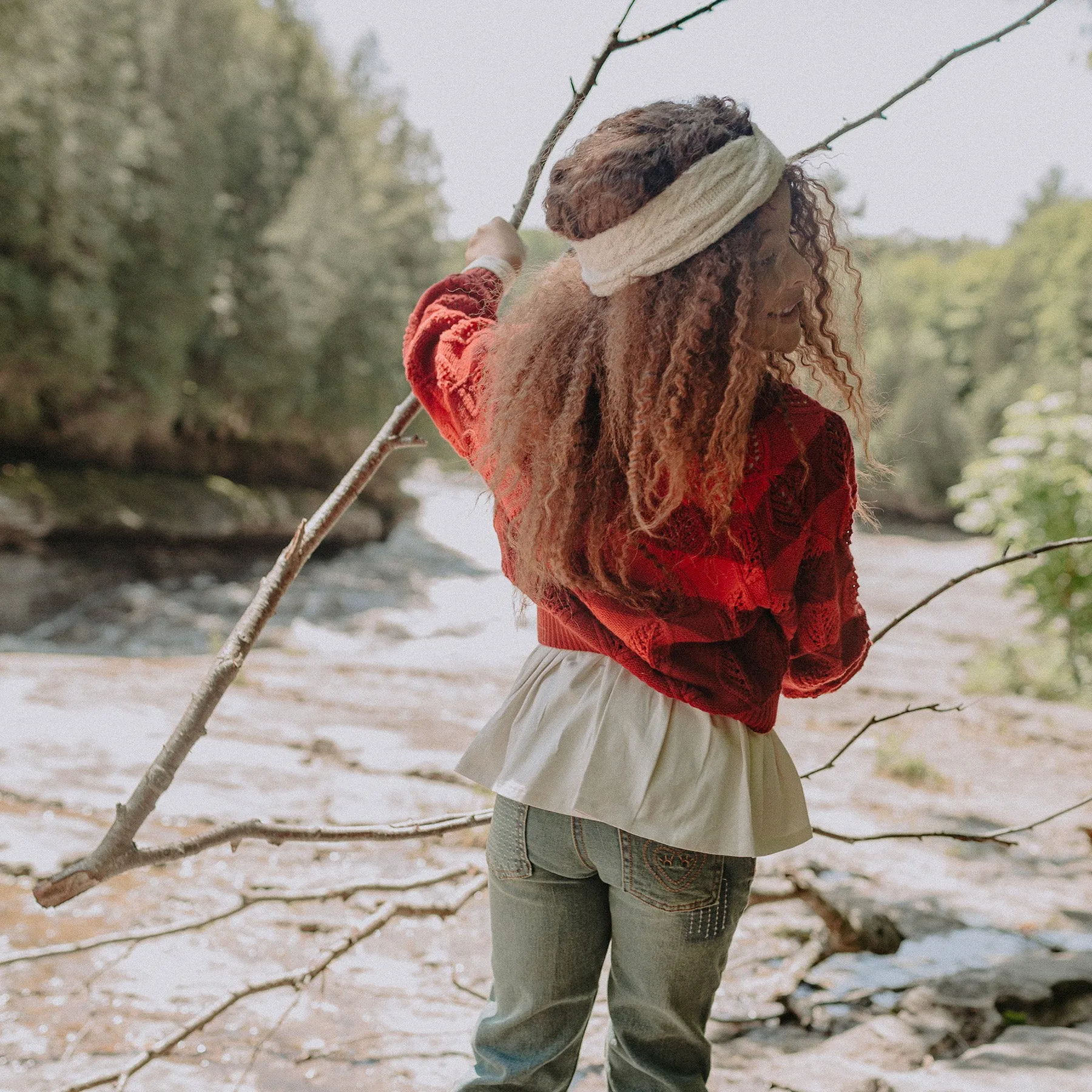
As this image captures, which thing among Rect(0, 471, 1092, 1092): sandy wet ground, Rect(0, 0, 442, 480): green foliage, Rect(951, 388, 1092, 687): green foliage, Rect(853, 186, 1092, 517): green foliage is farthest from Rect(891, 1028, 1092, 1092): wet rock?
Rect(853, 186, 1092, 517): green foliage

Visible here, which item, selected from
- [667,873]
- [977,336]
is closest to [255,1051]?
[667,873]

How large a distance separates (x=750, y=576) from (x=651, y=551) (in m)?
0.12

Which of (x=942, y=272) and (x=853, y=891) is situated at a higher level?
(x=942, y=272)

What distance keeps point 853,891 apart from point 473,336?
2.35m

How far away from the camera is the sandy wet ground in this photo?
2.11 m

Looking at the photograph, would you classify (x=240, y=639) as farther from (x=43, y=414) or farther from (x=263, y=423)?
(x=263, y=423)

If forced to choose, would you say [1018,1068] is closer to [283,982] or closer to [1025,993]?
[1025,993]

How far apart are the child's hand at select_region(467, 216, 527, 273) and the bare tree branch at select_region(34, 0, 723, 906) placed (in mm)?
142

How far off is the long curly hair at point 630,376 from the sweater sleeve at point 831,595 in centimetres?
12

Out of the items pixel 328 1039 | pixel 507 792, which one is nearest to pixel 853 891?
pixel 328 1039

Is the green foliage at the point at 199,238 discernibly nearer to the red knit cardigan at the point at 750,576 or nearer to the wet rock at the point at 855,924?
the wet rock at the point at 855,924

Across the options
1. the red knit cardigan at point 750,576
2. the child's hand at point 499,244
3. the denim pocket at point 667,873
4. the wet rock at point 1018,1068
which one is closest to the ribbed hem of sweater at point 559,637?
the red knit cardigan at point 750,576

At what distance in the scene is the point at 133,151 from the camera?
11883mm

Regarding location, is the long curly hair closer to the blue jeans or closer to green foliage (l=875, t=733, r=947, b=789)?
the blue jeans
